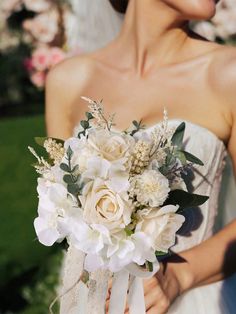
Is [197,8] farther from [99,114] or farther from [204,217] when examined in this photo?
[204,217]

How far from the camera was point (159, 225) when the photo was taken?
7.02 ft

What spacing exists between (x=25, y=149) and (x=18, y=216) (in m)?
2.96

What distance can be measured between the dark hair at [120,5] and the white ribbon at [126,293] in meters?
1.19

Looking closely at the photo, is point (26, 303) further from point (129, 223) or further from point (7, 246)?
point (129, 223)

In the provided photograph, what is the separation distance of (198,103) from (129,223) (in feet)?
2.26

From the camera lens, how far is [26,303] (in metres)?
6.15

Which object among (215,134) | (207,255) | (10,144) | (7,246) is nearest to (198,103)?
(215,134)

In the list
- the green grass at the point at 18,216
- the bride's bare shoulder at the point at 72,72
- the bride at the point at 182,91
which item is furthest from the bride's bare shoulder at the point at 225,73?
the green grass at the point at 18,216

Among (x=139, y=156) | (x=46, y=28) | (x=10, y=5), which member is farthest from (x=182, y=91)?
(x=10, y=5)

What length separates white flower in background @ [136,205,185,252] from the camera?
213cm

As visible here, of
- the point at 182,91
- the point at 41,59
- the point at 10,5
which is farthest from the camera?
the point at 10,5

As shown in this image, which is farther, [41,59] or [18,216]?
[18,216]

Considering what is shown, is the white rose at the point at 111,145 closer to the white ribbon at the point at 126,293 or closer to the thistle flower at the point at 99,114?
the thistle flower at the point at 99,114

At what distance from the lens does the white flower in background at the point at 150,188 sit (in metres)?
2.11
